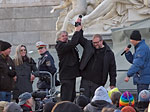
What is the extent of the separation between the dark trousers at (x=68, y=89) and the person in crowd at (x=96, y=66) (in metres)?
0.17

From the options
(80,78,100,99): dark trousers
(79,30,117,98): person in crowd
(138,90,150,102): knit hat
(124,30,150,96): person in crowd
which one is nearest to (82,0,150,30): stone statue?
(124,30,150,96): person in crowd

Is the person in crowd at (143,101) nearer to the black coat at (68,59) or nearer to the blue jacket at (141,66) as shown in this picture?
the blue jacket at (141,66)

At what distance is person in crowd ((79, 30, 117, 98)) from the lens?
28.6 ft

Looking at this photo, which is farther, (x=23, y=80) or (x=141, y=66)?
(x=23, y=80)

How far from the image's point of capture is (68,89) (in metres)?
8.84

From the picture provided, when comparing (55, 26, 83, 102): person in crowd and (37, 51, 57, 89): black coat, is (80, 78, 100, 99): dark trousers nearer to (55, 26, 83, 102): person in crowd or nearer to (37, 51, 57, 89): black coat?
(55, 26, 83, 102): person in crowd

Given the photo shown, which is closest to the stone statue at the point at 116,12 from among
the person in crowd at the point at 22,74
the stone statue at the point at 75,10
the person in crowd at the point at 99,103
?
the stone statue at the point at 75,10

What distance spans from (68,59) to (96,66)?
43cm

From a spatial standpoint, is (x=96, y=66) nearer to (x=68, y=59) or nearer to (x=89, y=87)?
(x=89, y=87)

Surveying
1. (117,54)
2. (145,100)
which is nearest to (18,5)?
(117,54)

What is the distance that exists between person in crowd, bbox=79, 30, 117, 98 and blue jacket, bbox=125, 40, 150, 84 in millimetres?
296

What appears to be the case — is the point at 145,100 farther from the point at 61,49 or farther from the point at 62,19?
the point at 62,19

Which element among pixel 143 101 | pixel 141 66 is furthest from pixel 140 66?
pixel 143 101

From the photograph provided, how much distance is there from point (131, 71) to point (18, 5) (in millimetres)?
8353
